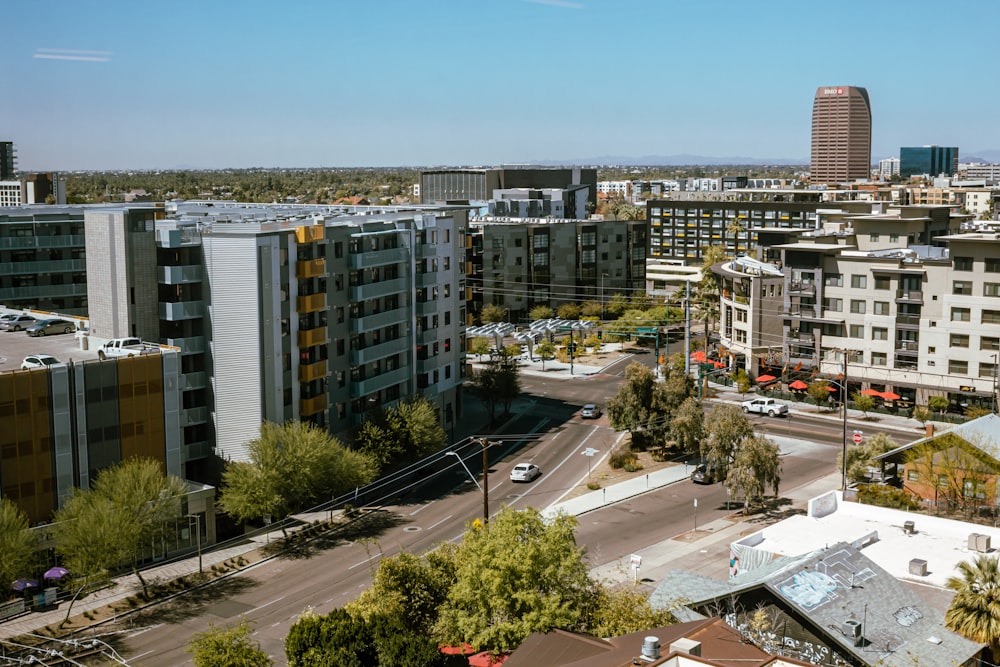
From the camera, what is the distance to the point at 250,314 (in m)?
64.3

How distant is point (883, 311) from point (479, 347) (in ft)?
141

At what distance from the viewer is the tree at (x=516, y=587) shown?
117 feet

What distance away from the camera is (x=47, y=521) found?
53344mm

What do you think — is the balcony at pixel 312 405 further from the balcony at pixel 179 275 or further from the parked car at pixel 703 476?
the parked car at pixel 703 476

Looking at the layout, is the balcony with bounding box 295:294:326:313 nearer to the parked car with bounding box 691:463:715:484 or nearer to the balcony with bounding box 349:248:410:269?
the balcony with bounding box 349:248:410:269

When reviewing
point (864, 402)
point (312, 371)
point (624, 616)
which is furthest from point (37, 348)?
point (864, 402)

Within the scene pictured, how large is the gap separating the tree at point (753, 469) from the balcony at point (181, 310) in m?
33.7

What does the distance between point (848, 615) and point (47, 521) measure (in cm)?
3885

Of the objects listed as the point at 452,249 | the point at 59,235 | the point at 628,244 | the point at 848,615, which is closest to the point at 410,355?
the point at 452,249

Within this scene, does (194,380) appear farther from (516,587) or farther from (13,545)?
(516,587)

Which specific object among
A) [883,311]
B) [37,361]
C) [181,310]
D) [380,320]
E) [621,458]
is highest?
[181,310]

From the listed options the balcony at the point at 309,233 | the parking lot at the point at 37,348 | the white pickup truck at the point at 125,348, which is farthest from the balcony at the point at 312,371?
the parking lot at the point at 37,348

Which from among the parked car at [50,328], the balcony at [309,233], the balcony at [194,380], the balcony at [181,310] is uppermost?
the balcony at [309,233]

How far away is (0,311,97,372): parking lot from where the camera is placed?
190ft
